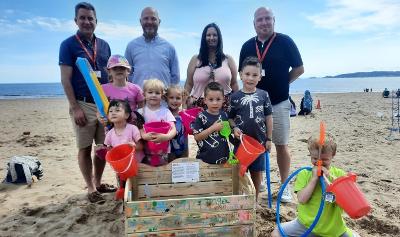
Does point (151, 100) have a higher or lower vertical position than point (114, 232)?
higher

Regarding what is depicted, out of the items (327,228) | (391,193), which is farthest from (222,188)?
(391,193)

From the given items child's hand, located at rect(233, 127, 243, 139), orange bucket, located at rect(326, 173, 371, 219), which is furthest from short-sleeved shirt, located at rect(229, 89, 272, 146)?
orange bucket, located at rect(326, 173, 371, 219)

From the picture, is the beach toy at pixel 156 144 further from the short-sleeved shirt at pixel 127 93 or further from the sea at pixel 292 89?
the sea at pixel 292 89

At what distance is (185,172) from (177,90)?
933 millimetres

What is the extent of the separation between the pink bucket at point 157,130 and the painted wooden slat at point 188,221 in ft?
3.32

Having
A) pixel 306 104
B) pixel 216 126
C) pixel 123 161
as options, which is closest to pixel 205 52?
pixel 216 126

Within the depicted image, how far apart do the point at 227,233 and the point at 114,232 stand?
1.53 meters

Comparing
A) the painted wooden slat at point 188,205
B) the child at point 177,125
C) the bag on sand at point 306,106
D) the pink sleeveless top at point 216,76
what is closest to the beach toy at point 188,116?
the child at point 177,125

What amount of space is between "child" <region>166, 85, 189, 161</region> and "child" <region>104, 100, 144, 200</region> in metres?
0.38

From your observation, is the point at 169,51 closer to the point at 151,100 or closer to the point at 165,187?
the point at 151,100

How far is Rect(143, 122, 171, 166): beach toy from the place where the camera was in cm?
351

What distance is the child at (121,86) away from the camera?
3752mm

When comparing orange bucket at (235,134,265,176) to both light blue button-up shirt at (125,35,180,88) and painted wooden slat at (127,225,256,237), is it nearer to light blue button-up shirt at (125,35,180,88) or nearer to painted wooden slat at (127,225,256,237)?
painted wooden slat at (127,225,256,237)

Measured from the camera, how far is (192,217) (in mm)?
2727
